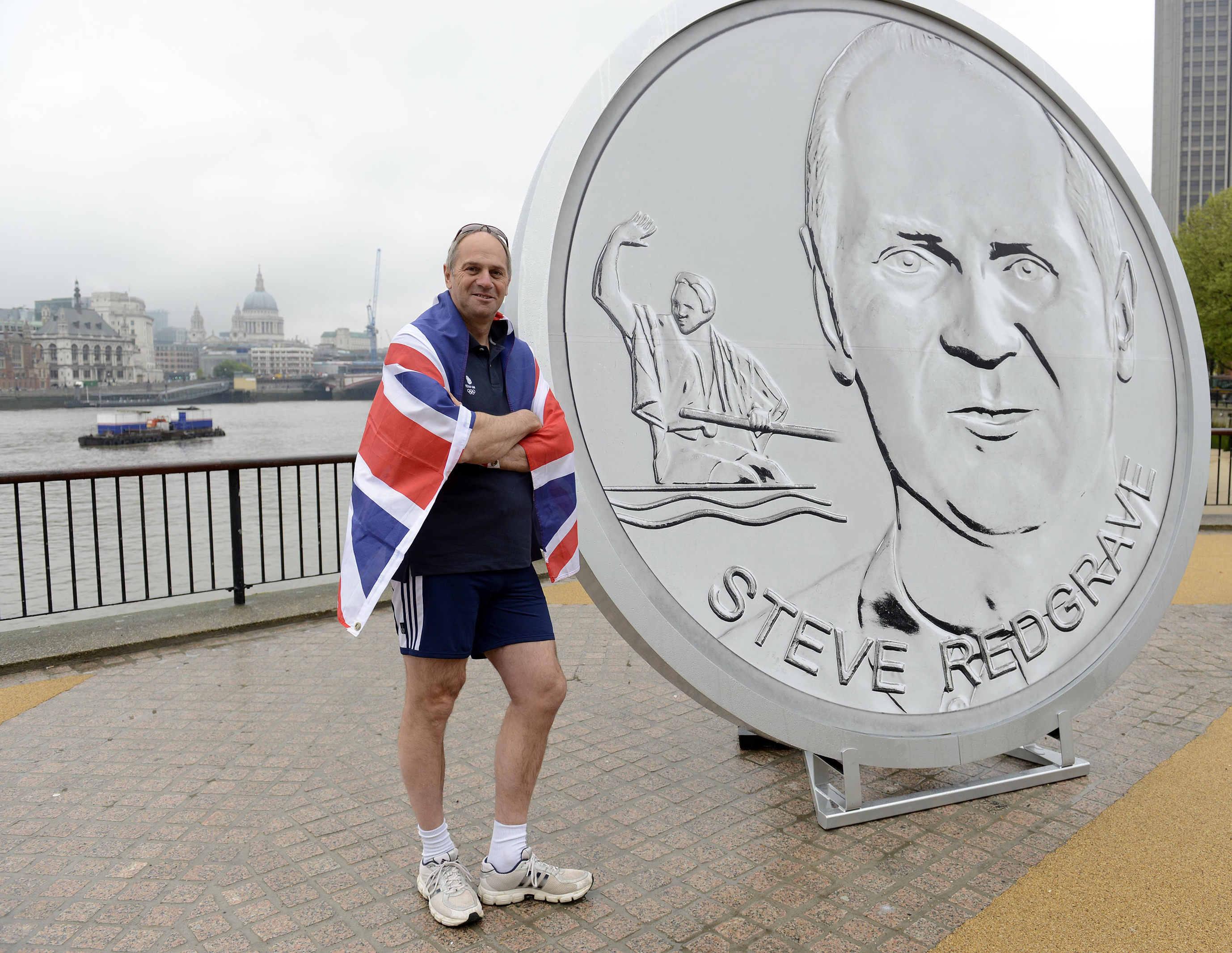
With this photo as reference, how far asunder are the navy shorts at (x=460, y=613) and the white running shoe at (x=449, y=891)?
0.68 meters

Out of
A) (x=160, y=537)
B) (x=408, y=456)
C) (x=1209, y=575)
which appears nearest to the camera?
(x=408, y=456)

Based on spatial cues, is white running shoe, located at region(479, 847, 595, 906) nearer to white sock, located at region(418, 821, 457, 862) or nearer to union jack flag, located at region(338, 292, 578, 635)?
white sock, located at region(418, 821, 457, 862)

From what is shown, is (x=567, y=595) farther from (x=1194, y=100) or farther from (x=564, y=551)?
(x=1194, y=100)

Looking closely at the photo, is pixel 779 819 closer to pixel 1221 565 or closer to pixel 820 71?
pixel 820 71

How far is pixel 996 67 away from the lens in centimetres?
393

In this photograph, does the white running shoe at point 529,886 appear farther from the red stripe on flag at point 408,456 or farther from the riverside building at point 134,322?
the riverside building at point 134,322

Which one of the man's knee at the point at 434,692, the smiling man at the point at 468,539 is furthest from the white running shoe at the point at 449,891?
the man's knee at the point at 434,692

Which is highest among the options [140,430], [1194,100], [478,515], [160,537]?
[1194,100]

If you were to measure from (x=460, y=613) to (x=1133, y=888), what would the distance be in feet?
7.88

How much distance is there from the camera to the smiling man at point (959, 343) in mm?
3438

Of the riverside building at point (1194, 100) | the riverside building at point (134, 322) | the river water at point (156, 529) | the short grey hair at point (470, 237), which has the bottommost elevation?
the river water at point (156, 529)

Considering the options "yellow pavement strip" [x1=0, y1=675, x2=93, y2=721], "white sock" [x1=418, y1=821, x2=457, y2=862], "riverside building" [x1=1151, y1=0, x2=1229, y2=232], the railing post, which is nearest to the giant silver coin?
"white sock" [x1=418, y1=821, x2=457, y2=862]

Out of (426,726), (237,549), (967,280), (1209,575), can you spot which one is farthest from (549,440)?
(1209,575)

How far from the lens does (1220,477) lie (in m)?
17.4
